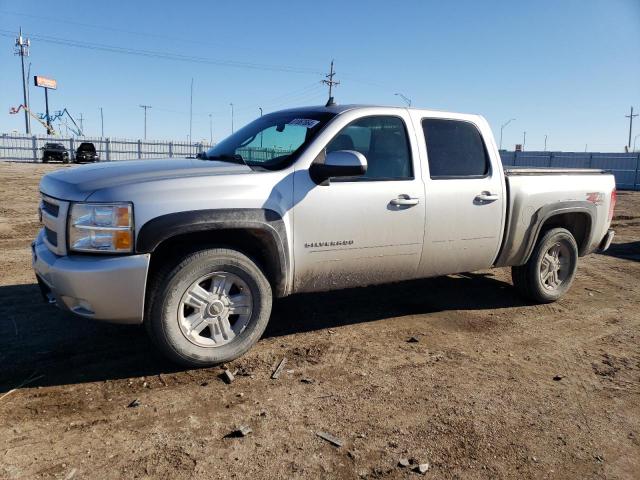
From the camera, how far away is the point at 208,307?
3.62 metres

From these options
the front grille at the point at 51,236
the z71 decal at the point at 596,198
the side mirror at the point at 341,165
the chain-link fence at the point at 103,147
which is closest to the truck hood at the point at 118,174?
the front grille at the point at 51,236

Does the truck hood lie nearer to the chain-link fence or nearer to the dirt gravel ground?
the dirt gravel ground

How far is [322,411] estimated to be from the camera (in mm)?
3168

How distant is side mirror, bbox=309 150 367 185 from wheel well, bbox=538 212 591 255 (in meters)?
2.78

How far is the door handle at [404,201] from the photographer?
4.21 meters

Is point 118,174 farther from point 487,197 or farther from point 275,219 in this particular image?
point 487,197

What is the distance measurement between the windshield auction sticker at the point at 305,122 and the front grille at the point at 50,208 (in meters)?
1.99

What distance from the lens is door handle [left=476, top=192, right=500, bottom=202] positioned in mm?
4723

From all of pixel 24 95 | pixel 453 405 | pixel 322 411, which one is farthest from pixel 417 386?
pixel 24 95

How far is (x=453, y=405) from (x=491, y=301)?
8.63 feet

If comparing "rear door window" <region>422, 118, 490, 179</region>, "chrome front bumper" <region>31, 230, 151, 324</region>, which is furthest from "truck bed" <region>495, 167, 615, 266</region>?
"chrome front bumper" <region>31, 230, 151, 324</region>

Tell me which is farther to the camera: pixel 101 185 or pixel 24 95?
pixel 24 95

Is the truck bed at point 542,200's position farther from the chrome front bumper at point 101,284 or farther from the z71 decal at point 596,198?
the chrome front bumper at point 101,284

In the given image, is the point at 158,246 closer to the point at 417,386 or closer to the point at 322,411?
the point at 322,411
